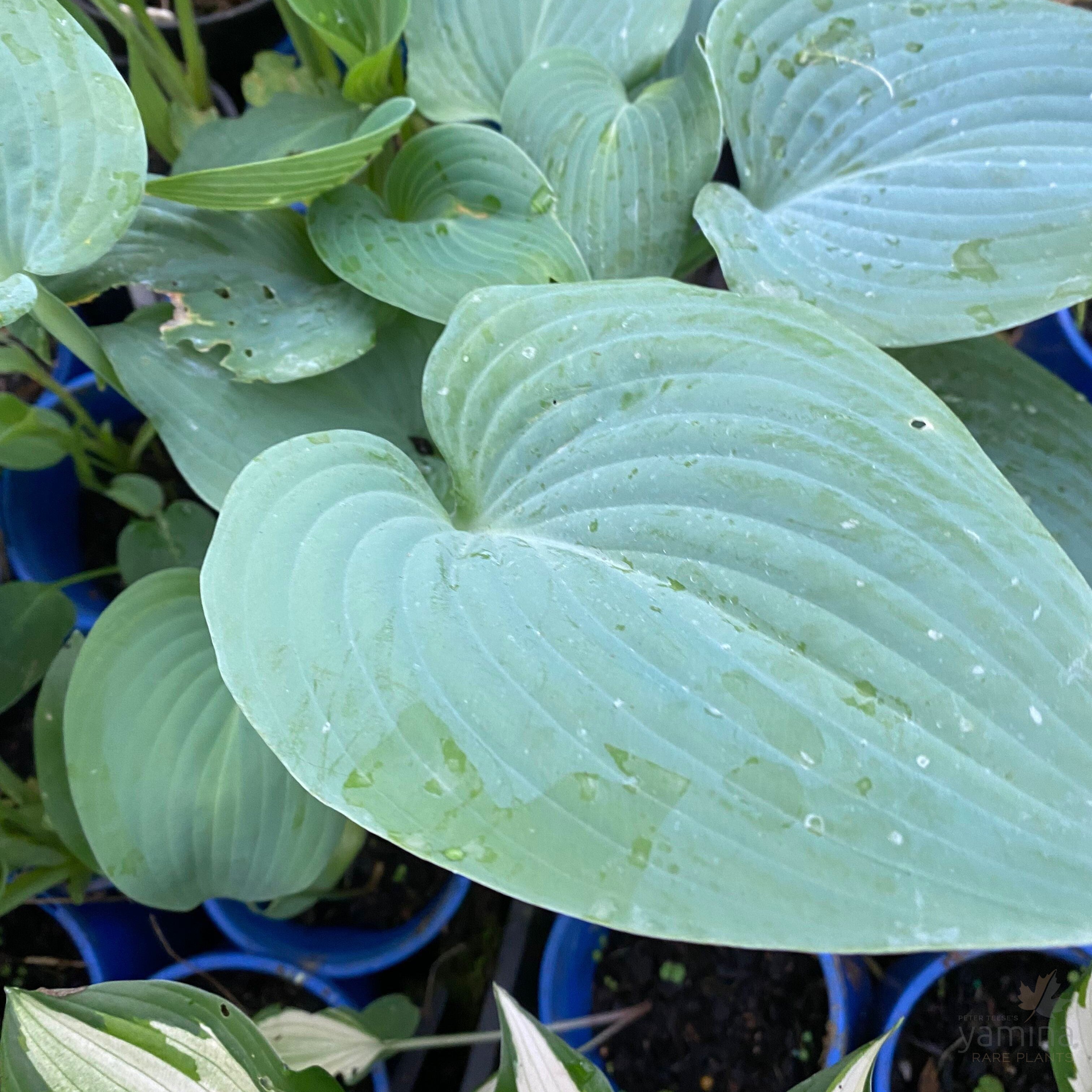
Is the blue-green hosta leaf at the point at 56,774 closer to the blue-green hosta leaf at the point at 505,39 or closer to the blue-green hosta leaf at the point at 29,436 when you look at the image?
the blue-green hosta leaf at the point at 29,436

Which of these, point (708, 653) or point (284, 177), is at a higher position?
point (284, 177)

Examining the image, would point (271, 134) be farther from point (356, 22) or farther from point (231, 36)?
point (231, 36)

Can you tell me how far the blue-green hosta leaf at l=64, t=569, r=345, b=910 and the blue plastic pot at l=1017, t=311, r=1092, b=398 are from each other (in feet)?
3.60

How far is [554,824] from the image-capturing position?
329mm

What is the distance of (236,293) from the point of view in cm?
74

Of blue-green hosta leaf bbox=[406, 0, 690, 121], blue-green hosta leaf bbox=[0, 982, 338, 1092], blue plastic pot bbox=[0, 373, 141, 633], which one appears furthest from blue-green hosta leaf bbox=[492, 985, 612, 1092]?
blue-green hosta leaf bbox=[406, 0, 690, 121]

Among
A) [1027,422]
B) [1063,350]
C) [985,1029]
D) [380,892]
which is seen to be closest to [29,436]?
[380,892]

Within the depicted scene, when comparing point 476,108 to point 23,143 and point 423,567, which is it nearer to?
point 23,143

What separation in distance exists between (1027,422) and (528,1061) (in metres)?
0.71

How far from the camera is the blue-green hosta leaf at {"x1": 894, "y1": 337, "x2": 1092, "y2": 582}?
73 centimetres

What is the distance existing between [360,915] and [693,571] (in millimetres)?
757

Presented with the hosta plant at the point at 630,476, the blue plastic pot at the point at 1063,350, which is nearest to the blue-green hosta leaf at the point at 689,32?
the hosta plant at the point at 630,476

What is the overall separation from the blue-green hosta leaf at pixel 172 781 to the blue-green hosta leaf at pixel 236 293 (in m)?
0.22

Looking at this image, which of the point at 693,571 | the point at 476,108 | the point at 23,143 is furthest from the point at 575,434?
the point at 476,108
